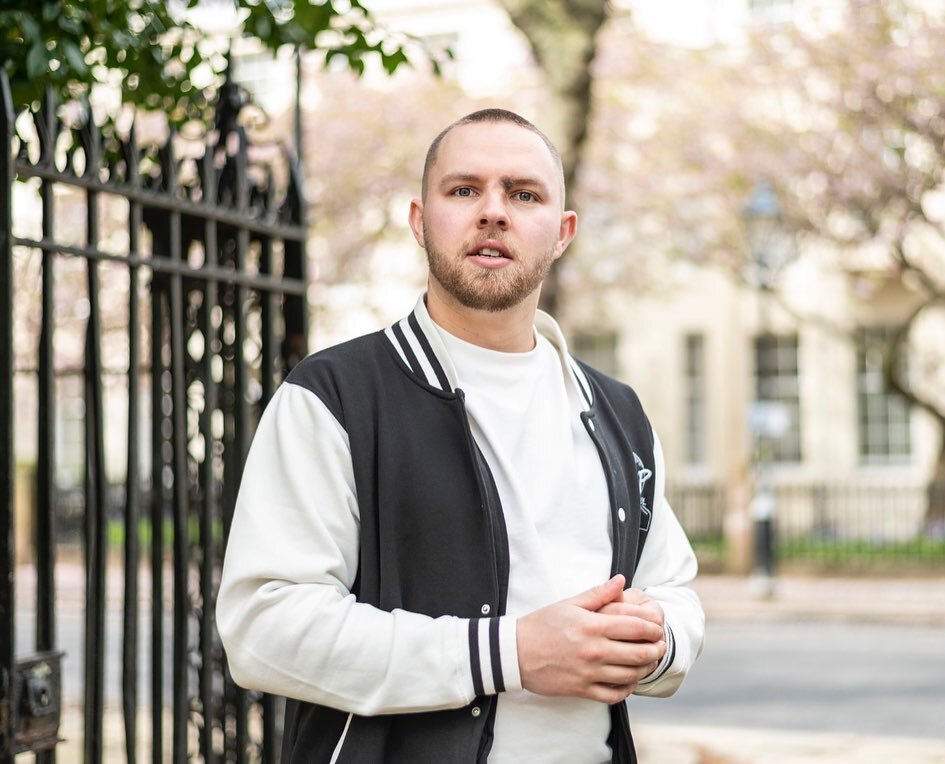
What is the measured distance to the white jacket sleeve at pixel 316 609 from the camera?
6.42 feet

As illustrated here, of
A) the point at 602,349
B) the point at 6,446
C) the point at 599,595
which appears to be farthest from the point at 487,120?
the point at 602,349

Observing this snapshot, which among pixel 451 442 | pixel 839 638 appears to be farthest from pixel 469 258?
pixel 839 638

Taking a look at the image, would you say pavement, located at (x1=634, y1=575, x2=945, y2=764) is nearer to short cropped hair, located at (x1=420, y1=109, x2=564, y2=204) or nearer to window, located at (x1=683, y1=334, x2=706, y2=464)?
short cropped hair, located at (x1=420, y1=109, x2=564, y2=204)

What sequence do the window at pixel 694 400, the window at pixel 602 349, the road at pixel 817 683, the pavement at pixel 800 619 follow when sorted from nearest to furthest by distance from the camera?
the pavement at pixel 800 619, the road at pixel 817 683, the window at pixel 694 400, the window at pixel 602 349

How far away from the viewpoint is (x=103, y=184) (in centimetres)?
364

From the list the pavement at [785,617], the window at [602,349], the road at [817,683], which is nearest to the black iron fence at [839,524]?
the pavement at [785,617]

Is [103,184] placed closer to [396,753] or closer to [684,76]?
[396,753]

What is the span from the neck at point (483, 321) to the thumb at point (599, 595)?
47 centimetres

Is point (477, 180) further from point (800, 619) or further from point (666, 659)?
point (800, 619)

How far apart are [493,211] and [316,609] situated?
0.66 metres

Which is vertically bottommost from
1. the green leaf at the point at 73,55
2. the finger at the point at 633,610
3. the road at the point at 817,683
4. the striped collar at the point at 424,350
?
the road at the point at 817,683

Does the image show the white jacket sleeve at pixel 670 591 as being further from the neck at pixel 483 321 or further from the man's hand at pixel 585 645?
the neck at pixel 483 321

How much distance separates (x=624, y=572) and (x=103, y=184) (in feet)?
6.74

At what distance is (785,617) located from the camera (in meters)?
15.5
